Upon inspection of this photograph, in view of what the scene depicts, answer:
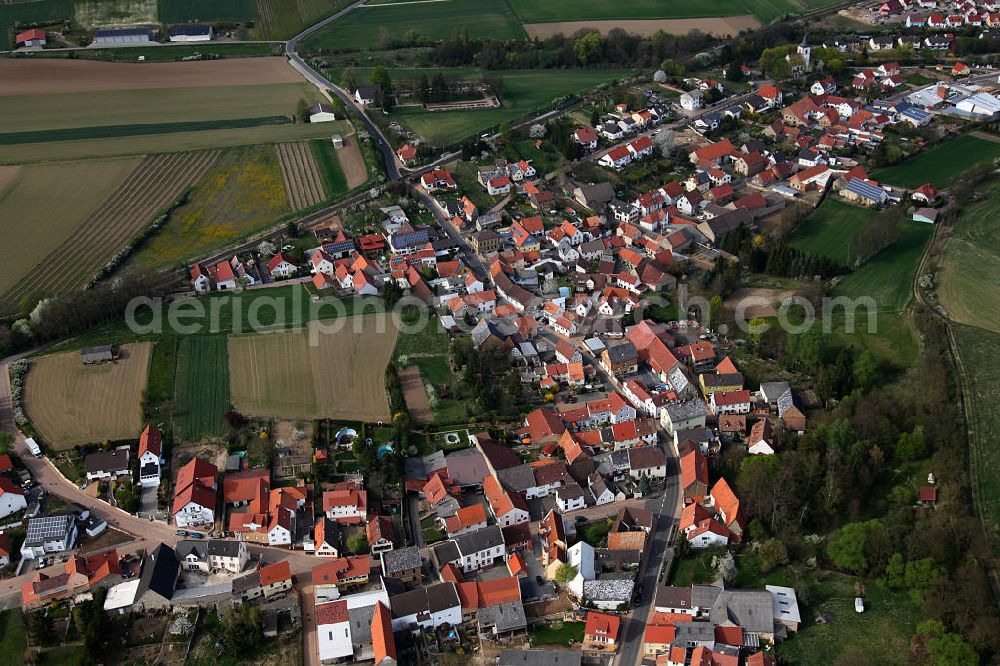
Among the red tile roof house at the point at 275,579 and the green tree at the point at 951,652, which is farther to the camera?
the red tile roof house at the point at 275,579

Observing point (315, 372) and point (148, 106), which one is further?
point (148, 106)

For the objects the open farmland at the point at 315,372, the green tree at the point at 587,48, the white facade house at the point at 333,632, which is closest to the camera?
the white facade house at the point at 333,632

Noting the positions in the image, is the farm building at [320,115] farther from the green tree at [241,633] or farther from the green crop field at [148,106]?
the green tree at [241,633]

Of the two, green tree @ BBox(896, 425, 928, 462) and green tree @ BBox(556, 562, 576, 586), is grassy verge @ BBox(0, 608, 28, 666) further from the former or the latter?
green tree @ BBox(896, 425, 928, 462)

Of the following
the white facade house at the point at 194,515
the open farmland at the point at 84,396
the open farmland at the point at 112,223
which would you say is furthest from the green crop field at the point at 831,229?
the open farmland at the point at 112,223

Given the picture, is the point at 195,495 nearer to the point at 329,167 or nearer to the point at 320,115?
the point at 329,167

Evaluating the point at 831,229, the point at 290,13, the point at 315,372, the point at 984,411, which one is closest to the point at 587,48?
the point at 290,13

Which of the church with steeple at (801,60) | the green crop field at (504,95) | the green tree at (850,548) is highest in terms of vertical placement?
the church with steeple at (801,60)
